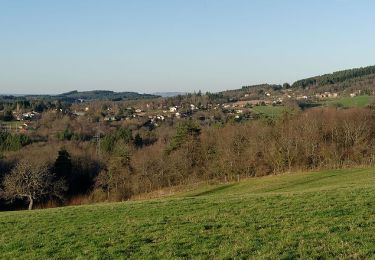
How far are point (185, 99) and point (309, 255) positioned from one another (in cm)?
18079

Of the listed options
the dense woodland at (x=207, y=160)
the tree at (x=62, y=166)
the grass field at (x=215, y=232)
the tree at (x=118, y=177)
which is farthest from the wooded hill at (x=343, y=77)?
the grass field at (x=215, y=232)

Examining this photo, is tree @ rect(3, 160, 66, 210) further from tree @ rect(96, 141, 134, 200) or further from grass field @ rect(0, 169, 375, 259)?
grass field @ rect(0, 169, 375, 259)

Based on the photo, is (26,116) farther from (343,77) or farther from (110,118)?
(343,77)

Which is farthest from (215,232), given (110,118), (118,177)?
(110,118)

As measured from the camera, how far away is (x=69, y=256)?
11906 mm

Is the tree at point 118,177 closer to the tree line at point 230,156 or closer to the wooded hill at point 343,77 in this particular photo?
the tree line at point 230,156

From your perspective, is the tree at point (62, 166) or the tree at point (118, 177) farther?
the tree at point (62, 166)

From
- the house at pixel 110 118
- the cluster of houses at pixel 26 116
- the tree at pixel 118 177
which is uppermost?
the cluster of houses at pixel 26 116

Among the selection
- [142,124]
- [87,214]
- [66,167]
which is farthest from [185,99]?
[87,214]

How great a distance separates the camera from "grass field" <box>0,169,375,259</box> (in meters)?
10.9

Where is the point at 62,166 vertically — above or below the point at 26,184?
below

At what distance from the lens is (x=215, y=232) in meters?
13.3

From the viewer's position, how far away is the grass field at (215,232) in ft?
35.7

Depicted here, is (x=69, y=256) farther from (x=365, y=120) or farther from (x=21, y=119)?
(x=21, y=119)
